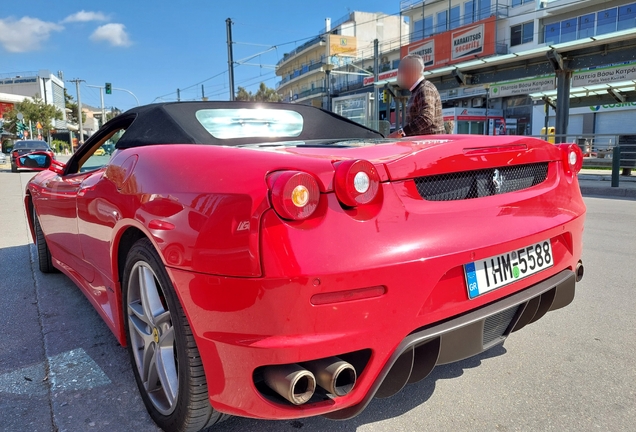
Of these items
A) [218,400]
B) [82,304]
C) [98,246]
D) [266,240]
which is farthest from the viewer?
[82,304]

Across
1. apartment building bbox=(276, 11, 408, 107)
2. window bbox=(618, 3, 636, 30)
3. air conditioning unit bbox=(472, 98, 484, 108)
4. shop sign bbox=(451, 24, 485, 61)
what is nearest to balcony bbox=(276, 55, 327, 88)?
apartment building bbox=(276, 11, 408, 107)

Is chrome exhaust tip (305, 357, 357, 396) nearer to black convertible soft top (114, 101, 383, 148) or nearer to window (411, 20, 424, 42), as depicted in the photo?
black convertible soft top (114, 101, 383, 148)

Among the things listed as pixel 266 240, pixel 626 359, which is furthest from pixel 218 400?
pixel 626 359

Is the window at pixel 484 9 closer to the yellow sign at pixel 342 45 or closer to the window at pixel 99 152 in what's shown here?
the yellow sign at pixel 342 45

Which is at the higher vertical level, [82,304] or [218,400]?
[218,400]

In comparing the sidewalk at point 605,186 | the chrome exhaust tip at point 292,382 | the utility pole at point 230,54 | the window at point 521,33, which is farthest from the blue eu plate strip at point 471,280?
the window at point 521,33

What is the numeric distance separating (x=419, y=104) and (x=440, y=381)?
2616mm

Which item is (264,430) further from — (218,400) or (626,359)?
(626,359)

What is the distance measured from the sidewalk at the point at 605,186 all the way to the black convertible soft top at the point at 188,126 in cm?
993

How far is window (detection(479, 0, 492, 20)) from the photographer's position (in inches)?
1542

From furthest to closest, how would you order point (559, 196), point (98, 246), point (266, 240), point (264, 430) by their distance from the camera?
point (98, 246) → point (559, 196) → point (264, 430) → point (266, 240)

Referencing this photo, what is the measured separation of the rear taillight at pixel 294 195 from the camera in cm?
150

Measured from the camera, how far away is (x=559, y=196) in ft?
7.57

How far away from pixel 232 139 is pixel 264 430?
4.84 feet
